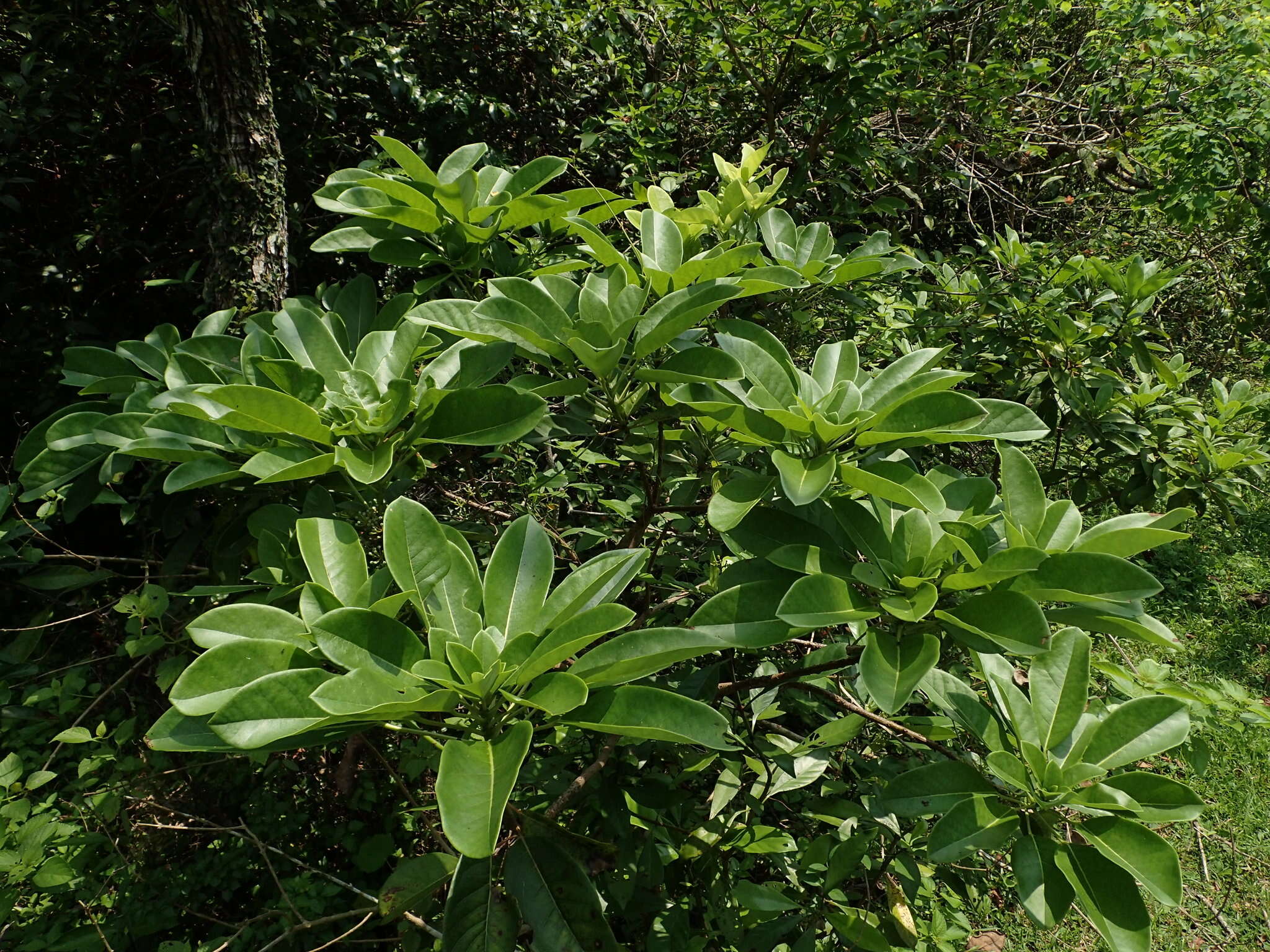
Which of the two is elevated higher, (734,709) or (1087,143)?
(1087,143)

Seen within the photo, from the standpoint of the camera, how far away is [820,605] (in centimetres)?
90

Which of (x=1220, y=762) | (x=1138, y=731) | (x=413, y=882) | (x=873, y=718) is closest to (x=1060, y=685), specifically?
(x=1138, y=731)

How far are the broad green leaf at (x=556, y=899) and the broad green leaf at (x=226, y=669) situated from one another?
0.41m

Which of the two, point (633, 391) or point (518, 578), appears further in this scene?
point (633, 391)

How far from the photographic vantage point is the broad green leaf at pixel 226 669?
29.4 inches

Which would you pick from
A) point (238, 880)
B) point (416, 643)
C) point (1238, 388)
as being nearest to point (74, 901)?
point (238, 880)

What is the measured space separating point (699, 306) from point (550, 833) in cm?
77

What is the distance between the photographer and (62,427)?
1.19 metres

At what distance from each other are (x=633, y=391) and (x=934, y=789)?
76 cm

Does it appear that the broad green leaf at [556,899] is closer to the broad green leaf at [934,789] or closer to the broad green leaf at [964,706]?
the broad green leaf at [934,789]

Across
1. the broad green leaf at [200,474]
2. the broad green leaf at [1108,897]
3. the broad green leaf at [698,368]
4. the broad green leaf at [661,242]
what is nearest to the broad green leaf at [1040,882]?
the broad green leaf at [1108,897]

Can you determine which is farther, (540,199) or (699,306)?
(540,199)

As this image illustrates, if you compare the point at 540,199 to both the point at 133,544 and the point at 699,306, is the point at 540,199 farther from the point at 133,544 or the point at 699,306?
the point at 133,544

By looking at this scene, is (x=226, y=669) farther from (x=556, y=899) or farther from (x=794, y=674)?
(x=794, y=674)
